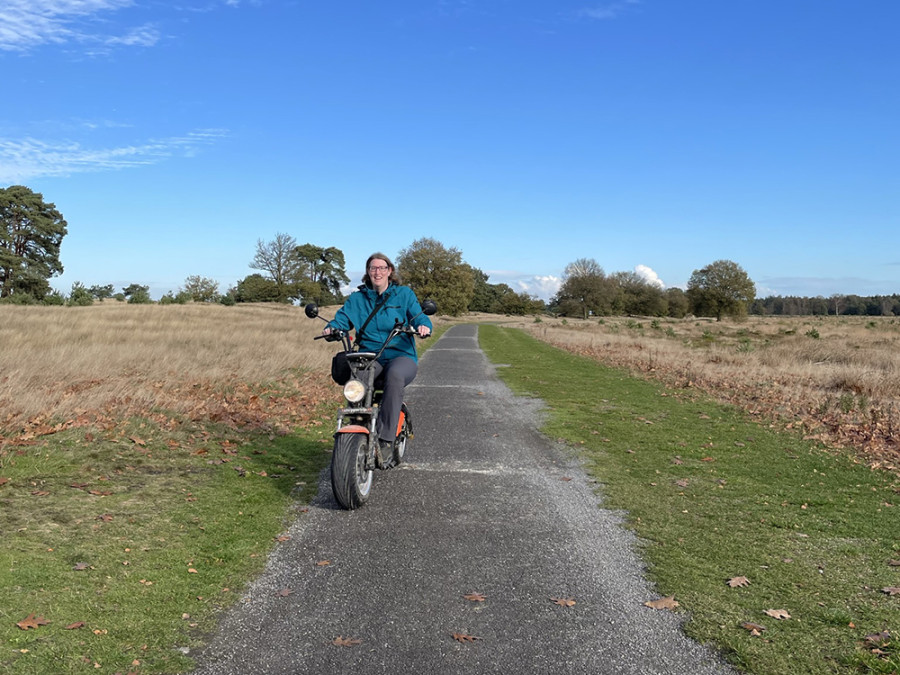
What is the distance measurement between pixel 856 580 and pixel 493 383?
12.1 m

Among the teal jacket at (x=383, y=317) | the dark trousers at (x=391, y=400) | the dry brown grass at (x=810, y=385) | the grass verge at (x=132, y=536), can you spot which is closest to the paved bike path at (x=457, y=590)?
the grass verge at (x=132, y=536)

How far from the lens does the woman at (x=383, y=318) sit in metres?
6.16

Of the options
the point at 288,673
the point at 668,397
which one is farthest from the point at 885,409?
the point at 288,673

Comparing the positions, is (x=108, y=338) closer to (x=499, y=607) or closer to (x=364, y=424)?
(x=364, y=424)

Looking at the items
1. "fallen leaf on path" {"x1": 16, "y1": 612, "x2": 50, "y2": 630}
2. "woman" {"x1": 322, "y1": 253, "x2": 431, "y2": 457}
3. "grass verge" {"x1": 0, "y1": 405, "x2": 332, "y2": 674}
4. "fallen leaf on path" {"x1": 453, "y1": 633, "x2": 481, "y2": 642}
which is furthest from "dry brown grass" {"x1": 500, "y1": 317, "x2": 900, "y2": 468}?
"fallen leaf on path" {"x1": 16, "y1": 612, "x2": 50, "y2": 630}

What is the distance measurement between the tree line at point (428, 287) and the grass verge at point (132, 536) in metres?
25.7

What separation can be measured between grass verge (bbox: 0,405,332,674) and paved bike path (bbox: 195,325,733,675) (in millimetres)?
298

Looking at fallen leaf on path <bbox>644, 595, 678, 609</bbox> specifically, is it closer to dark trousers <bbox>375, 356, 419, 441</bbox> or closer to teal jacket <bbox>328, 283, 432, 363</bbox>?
dark trousers <bbox>375, 356, 419, 441</bbox>

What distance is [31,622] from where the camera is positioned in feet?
11.2

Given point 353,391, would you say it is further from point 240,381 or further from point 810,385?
point 810,385

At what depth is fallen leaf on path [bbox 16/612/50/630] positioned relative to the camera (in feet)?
11.0

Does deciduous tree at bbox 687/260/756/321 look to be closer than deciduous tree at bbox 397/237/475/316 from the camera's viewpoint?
No

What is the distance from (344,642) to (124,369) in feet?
36.0

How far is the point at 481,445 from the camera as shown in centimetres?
880
